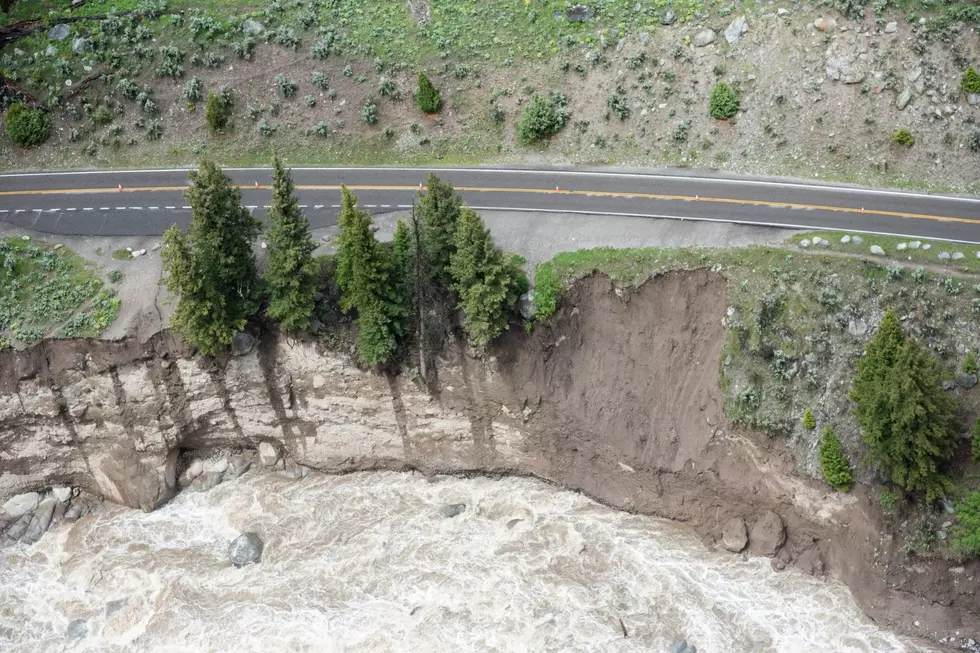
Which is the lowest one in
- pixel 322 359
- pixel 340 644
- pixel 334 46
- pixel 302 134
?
pixel 340 644

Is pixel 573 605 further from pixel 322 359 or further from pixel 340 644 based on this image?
pixel 322 359

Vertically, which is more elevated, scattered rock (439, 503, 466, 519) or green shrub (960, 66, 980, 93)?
green shrub (960, 66, 980, 93)

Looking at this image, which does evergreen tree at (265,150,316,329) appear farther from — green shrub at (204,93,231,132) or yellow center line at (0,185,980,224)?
green shrub at (204,93,231,132)

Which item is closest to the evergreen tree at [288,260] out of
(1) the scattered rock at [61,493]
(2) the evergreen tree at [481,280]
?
(2) the evergreen tree at [481,280]

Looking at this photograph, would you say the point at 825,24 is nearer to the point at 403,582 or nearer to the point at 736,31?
the point at 736,31

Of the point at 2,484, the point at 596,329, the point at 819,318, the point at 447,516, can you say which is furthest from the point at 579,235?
the point at 2,484

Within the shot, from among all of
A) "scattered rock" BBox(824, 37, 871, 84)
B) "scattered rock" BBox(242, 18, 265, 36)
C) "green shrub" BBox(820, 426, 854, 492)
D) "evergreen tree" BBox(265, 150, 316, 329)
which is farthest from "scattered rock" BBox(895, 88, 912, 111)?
"scattered rock" BBox(242, 18, 265, 36)
